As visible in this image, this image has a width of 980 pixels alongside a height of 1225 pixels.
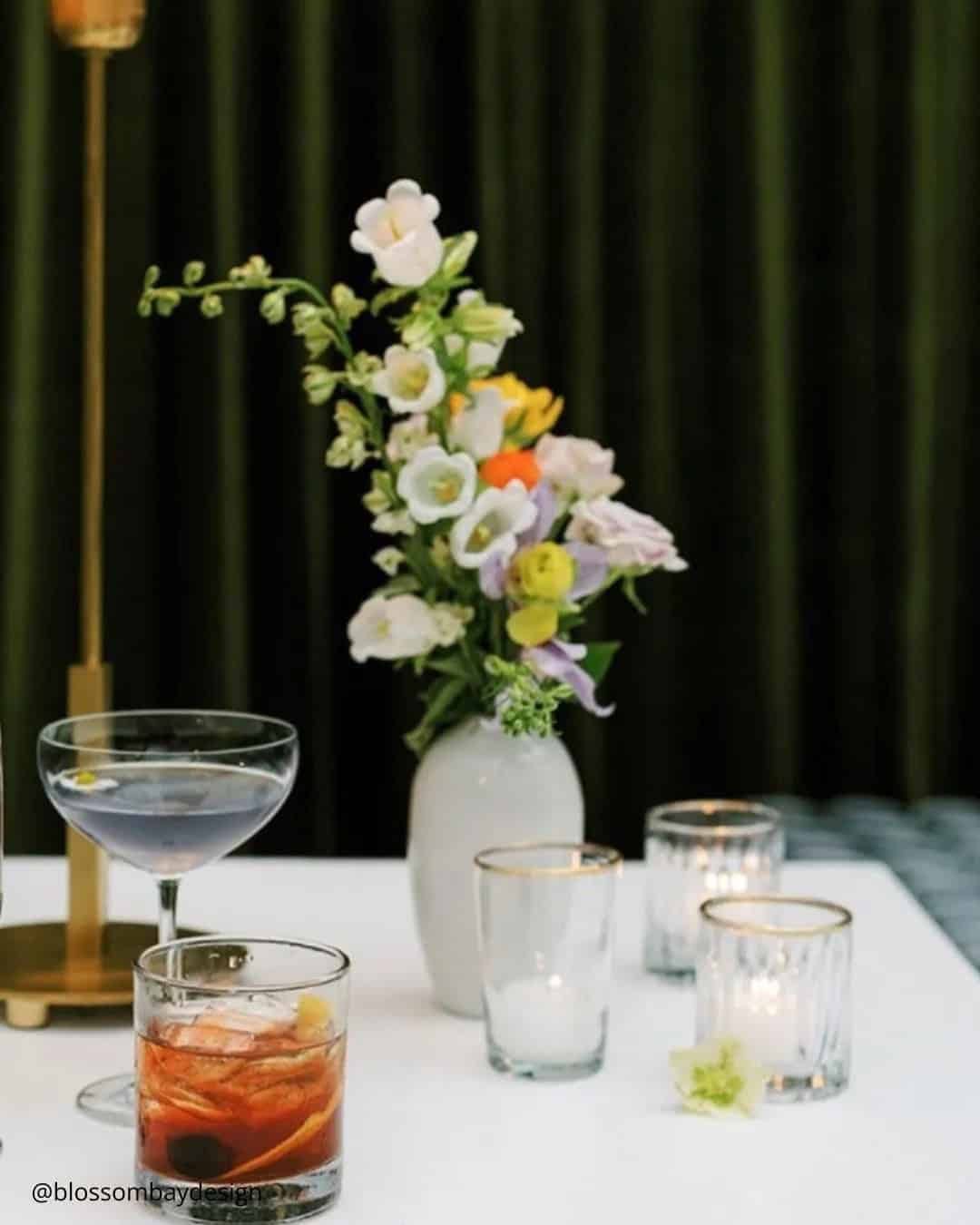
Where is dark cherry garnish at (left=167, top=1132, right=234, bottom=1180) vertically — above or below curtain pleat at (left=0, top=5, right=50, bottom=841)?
below

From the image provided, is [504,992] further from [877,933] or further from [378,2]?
[378,2]

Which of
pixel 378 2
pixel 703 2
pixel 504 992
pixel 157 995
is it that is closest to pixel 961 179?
pixel 703 2

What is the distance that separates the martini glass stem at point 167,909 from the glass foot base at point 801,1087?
1.12 feet

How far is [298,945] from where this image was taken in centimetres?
106

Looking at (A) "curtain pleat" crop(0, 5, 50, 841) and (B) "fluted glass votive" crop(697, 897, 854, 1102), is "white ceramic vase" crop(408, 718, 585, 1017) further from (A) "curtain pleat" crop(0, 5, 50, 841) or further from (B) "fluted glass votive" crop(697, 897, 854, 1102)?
(A) "curtain pleat" crop(0, 5, 50, 841)

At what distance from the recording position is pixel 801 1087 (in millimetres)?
1187

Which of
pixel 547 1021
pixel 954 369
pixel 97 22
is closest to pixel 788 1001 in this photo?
pixel 547 1021

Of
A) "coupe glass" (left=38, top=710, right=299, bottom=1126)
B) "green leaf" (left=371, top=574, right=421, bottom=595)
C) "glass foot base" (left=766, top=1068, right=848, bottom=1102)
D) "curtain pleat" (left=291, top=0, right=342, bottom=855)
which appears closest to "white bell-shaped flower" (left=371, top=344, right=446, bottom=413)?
"green leaf" (left=371, top=574, right=421, bottom=595)

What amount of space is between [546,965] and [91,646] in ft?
1.40

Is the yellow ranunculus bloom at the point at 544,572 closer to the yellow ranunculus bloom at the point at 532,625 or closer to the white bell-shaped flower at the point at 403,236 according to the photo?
the yellow ranunculus bloom at the point at 532,625

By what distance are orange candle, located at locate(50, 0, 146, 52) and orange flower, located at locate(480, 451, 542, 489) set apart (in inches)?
15.9

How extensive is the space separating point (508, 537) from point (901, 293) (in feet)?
5.27

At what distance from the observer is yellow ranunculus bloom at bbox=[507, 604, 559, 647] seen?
4.34ft

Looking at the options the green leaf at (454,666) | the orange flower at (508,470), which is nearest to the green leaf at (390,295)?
the orange flower at (508,470)
